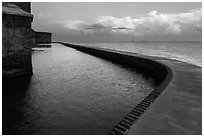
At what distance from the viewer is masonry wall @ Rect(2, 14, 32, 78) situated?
6493 mm

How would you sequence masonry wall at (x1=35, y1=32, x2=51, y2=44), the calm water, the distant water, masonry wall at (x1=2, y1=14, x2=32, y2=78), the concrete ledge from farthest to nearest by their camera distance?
1. masonry wall at (x1=35, y1=32, x2=51, y2=44)
2. the distant water
3. masonry wall at (x1=2, y1=14, x2=32, y2=78)
4. the calm water
5. the concrete ledge

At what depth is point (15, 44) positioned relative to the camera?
22.2 ft

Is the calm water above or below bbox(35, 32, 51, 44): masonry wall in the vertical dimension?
below

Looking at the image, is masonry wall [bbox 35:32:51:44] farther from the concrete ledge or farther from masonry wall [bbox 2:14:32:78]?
the concrete ledge

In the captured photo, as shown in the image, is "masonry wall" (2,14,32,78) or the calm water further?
"masonry wall" (2,14,32,78)

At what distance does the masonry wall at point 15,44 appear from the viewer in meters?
6.49

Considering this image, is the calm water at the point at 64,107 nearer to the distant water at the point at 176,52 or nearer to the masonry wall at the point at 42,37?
the distant water at the point at 176,52

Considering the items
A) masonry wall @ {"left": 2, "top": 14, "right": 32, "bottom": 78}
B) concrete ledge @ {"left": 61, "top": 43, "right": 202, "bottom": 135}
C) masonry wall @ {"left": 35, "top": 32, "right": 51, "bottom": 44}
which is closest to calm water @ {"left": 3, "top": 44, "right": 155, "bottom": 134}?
concrete ledge @ {"left": 61, "top": 43, "right": 202, "bottom": 135}

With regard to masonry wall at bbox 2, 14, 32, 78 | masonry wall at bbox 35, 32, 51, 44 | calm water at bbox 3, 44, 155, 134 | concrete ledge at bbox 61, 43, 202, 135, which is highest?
masonry wall at bbox 35, 32, 51, 44

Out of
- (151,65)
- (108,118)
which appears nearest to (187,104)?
(108,118)

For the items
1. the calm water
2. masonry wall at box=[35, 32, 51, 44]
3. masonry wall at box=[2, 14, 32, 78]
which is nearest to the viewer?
the calm water

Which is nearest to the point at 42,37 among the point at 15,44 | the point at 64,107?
the point at 15,44

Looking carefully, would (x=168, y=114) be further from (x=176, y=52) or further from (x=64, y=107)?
(x=176, y=52)

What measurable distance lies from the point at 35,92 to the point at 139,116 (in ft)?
13.1
